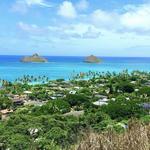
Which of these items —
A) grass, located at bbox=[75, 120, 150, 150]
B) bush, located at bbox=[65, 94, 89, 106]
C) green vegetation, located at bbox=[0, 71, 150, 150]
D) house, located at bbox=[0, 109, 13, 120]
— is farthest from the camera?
bush, located at bbox=[65, 94, 89, 106]

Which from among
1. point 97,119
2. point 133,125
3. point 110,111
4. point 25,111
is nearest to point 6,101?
point 25,111

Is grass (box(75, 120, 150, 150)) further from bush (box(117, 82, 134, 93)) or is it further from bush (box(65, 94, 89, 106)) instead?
bush (box(117, 82, 134, 93))

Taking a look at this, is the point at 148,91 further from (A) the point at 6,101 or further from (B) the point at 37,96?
(A) the point at 6,101

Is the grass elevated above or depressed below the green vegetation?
above

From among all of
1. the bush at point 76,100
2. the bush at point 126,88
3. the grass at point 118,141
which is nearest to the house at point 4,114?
the bush at point 76,100

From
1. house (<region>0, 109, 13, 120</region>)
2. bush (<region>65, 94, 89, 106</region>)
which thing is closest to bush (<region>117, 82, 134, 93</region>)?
bush (<region>65, 94, 89, 106</region>)

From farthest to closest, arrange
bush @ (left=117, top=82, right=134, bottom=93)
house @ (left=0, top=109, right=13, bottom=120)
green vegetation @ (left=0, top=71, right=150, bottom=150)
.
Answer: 1. bush @ (left=117, top=82, right=134, bottom=93)
2. house @ (left=0, top=109, right=13, bottom=120)
3. green vegetation @ (left=0, top=71, right=150, bottom=150)

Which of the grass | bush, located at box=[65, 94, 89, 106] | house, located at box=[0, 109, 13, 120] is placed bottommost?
house, located at box=[0, 109, 13, 120]

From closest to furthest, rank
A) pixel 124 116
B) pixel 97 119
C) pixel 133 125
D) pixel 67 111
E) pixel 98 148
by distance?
pixel 98 148 < pixel 133 125 < pixel 97 119 < pixel 124 116 < pixel 67 111

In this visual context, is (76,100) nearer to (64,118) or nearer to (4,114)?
(4,114)

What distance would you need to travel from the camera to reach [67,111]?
37.4m

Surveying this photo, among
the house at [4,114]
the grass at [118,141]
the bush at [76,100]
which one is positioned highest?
the grass at [118,141]

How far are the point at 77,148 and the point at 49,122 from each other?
1649cm

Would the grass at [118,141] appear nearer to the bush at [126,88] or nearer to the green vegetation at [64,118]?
the green vegetation at [64,118]
